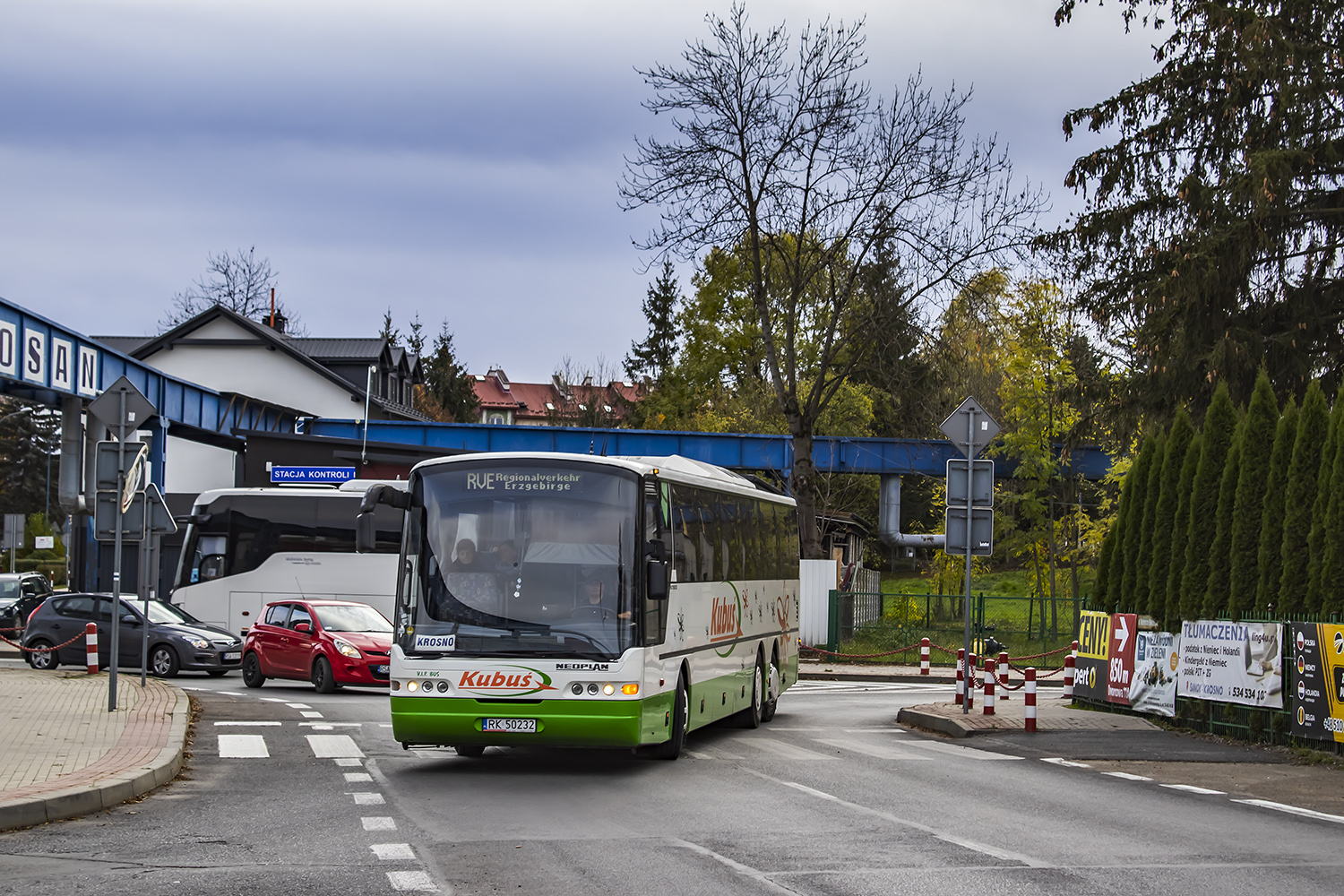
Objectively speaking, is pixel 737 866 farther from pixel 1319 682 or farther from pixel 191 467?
pixel 191 467

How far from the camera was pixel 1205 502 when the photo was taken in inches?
764

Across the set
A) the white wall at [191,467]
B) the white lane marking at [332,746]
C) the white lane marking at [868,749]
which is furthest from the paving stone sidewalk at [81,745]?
the white wall at [191,467]

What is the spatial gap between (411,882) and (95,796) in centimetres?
402

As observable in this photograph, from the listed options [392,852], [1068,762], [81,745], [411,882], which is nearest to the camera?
[411,882]

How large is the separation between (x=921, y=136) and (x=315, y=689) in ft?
75.6

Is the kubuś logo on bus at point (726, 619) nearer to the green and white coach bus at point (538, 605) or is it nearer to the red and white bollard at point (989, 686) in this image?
the green and white coach bus at point (538, 605)

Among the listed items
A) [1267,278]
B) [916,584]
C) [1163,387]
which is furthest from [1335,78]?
[916,584]

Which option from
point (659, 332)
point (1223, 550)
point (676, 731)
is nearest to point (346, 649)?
point (676, 731)

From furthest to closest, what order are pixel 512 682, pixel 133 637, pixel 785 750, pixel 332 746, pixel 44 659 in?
1. pixel 44 659
2. pixel 133 637
3. pixel 785 750
4. pixel 332 746
5. pixel 512 682

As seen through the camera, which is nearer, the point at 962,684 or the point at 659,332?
the point at 962,684

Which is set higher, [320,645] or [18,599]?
[320,645]

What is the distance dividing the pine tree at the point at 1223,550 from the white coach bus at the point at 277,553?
20.6 metres

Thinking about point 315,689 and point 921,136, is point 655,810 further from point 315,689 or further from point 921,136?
point 921,136

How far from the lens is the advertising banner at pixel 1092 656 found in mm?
21250
